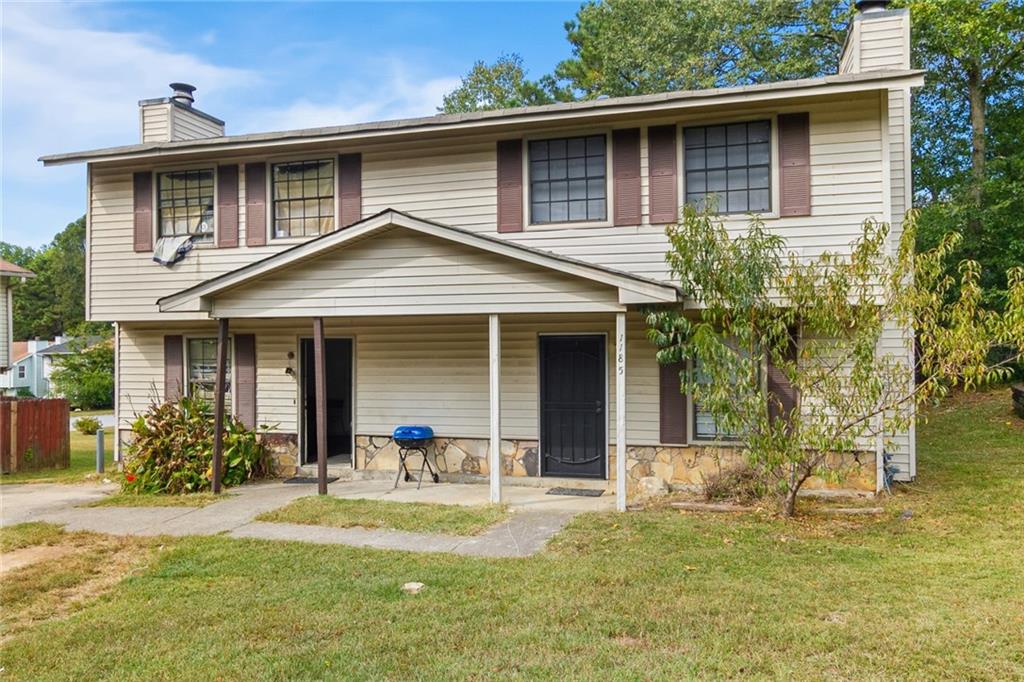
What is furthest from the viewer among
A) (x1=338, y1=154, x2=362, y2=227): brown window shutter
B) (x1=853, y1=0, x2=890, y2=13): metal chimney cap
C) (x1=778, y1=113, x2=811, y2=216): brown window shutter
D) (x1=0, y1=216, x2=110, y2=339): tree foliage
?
(x1=0, y1=216, x2=110, y2=339): tree foliage

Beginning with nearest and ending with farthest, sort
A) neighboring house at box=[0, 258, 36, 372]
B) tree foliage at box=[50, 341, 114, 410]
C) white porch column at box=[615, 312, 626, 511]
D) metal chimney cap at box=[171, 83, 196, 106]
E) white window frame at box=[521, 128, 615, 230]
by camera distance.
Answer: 1. white porch column at box=[615, 312, 626, 511]
2. white window frame at box=[521, 128, 615, 230]
3. metal chimney cap at box=[171, 83, 196, 106]
4. neighboring house at box=[0, 258, 36, 372]
5. tree foliage at box=[50, 341, 114, 410]

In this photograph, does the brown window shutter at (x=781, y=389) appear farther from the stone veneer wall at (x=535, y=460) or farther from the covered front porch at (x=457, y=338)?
the covered front porch at (x=457, y=338)

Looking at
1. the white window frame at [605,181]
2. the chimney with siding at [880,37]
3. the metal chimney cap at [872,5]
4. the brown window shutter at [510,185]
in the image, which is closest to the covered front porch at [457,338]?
the white window frame at [605,181]

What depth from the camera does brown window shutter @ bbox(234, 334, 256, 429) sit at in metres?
10.8

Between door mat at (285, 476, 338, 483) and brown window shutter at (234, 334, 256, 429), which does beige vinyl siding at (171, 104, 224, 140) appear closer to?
brown window shutter at (234, 334, 256, 429)

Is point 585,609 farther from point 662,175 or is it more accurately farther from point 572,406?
point 662,175

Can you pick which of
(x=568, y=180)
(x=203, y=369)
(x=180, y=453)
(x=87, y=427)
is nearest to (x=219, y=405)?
(x=180, y=453)

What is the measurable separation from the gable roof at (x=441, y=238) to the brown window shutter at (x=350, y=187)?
174 cm

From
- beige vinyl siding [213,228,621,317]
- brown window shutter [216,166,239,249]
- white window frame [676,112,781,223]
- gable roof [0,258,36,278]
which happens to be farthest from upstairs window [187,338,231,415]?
gable roof [0,258,36,278]

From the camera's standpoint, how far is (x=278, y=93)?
16.8 meters

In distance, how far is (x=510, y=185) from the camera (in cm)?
947

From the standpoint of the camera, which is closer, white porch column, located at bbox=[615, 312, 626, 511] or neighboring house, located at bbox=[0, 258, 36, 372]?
white porch column, located at bbox=[615, 312, 626, 511]

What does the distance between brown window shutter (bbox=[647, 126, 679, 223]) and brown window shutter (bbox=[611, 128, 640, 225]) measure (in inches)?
7.1

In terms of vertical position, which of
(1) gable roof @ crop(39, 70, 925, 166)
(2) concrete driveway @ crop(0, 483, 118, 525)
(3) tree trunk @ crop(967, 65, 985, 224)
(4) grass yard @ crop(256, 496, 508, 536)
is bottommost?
(2) concrete driveway @ crop(0, 483, 118, 525)
